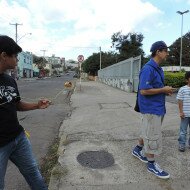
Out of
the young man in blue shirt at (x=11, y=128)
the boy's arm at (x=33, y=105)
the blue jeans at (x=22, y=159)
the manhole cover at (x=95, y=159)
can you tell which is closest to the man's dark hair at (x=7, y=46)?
the young man in blue shirt at (x=11, y=128)

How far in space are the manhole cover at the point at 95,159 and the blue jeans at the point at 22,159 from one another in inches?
79.7

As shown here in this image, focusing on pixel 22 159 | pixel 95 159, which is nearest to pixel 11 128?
pixel 22 159

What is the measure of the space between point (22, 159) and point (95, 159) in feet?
8.48

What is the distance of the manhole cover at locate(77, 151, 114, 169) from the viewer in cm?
544

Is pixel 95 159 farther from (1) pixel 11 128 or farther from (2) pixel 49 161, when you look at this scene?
(1) pixel 11 128

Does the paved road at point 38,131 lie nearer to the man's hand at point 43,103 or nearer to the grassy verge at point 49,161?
the grassy verge at point 49,161

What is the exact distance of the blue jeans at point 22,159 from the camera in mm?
3158

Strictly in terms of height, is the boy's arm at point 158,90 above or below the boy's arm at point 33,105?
above

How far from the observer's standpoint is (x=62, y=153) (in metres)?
6.14

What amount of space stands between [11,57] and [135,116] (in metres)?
7.71

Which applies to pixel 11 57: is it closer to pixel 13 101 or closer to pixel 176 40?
pixel 13 101

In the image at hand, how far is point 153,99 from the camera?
479cm

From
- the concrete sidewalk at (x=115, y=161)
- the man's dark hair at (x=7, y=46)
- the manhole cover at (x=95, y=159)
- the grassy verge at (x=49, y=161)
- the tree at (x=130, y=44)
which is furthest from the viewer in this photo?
the tree at (x=130, y=44)

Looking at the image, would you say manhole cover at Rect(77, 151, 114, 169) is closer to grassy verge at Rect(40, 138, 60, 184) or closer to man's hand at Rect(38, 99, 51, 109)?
grassy verge at Rect(40, 138, 60, 184)
